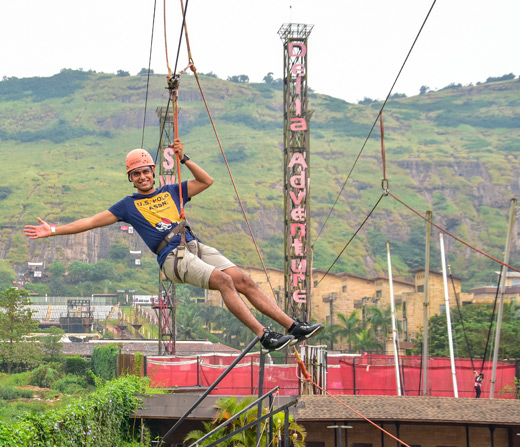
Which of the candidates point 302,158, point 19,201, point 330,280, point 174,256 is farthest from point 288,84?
point 19,201

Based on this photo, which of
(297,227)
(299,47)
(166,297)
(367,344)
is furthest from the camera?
(367,344)

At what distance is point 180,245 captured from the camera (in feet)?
27.5

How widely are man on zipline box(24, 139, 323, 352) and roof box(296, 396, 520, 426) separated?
1349 cm

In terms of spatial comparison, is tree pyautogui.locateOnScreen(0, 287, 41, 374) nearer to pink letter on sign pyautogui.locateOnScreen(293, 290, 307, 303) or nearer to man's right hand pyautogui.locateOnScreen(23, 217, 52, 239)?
pink letter on sign pyautogui.locateOnScreen(293, 290, 307, 303)

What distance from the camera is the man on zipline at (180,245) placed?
8.06m

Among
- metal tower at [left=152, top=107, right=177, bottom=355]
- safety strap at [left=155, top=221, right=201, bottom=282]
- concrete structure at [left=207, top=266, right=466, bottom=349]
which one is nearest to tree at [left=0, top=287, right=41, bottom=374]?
metal tower at [left=152, top=107, right=177, bottom=355]

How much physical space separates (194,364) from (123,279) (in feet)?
487

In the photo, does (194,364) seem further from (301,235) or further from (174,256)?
(174,256)

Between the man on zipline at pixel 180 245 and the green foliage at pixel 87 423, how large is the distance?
199 inches

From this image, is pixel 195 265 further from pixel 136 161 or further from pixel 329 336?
pixel 329 336

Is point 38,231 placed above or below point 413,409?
above

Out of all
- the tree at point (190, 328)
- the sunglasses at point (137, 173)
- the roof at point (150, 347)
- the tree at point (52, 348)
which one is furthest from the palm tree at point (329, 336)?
the sunglasses at point (137, 173)

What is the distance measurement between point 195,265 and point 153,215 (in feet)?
2.80

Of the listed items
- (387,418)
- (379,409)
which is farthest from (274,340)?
(379,409)
